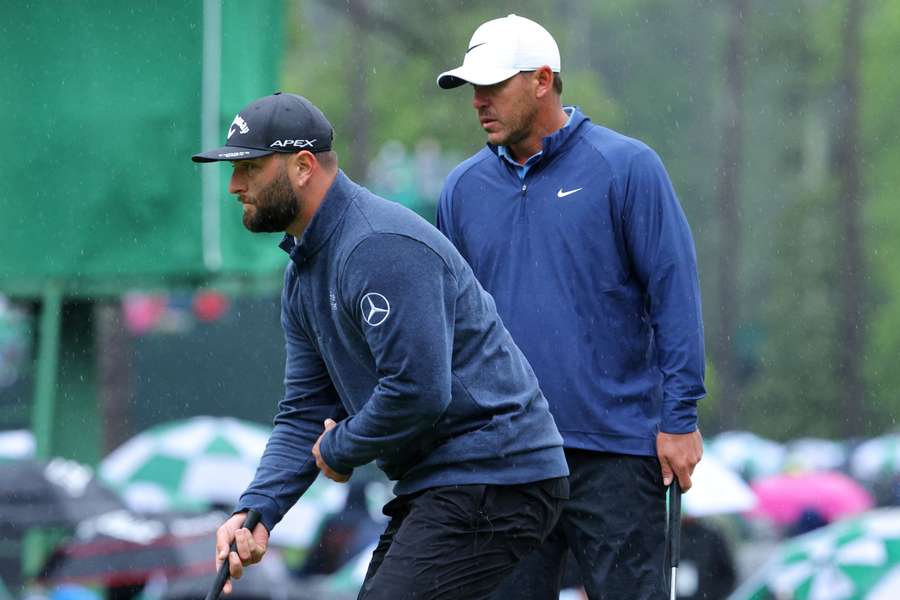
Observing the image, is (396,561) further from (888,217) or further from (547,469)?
(888,217)

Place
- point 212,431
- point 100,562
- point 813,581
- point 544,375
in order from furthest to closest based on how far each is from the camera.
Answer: point 212,431 → point 100,562 → point 813,581 → point 544,375

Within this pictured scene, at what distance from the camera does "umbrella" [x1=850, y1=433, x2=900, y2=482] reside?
22.9 metres

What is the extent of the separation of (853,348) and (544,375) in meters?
31.7

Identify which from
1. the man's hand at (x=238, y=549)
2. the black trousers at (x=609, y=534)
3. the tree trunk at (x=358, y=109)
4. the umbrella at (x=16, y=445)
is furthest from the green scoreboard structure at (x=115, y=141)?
the tree trunk at (x=358, y=109)

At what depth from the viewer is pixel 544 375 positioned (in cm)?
520

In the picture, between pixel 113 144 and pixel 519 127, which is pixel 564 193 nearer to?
pixel 519 127

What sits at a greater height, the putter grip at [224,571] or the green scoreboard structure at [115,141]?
the green scoreboard structure at [115,141]

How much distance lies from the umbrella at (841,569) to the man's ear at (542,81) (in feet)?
11.7

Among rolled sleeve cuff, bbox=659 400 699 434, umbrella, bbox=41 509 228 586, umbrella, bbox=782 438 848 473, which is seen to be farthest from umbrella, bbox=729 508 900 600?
umbrella, bbox=782 438 848 473

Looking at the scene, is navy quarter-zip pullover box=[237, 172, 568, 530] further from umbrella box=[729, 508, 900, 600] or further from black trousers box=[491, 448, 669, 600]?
umbrella box=[729, 508, 900, 600]

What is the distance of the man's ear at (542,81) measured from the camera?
5234mm

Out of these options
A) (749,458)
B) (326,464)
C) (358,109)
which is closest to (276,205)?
(326,464)

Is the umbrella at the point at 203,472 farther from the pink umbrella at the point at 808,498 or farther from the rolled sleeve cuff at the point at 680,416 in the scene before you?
the rolled sleeve cuff at the point at 680,416

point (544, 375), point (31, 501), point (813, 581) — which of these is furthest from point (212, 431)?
point (544, 375)
